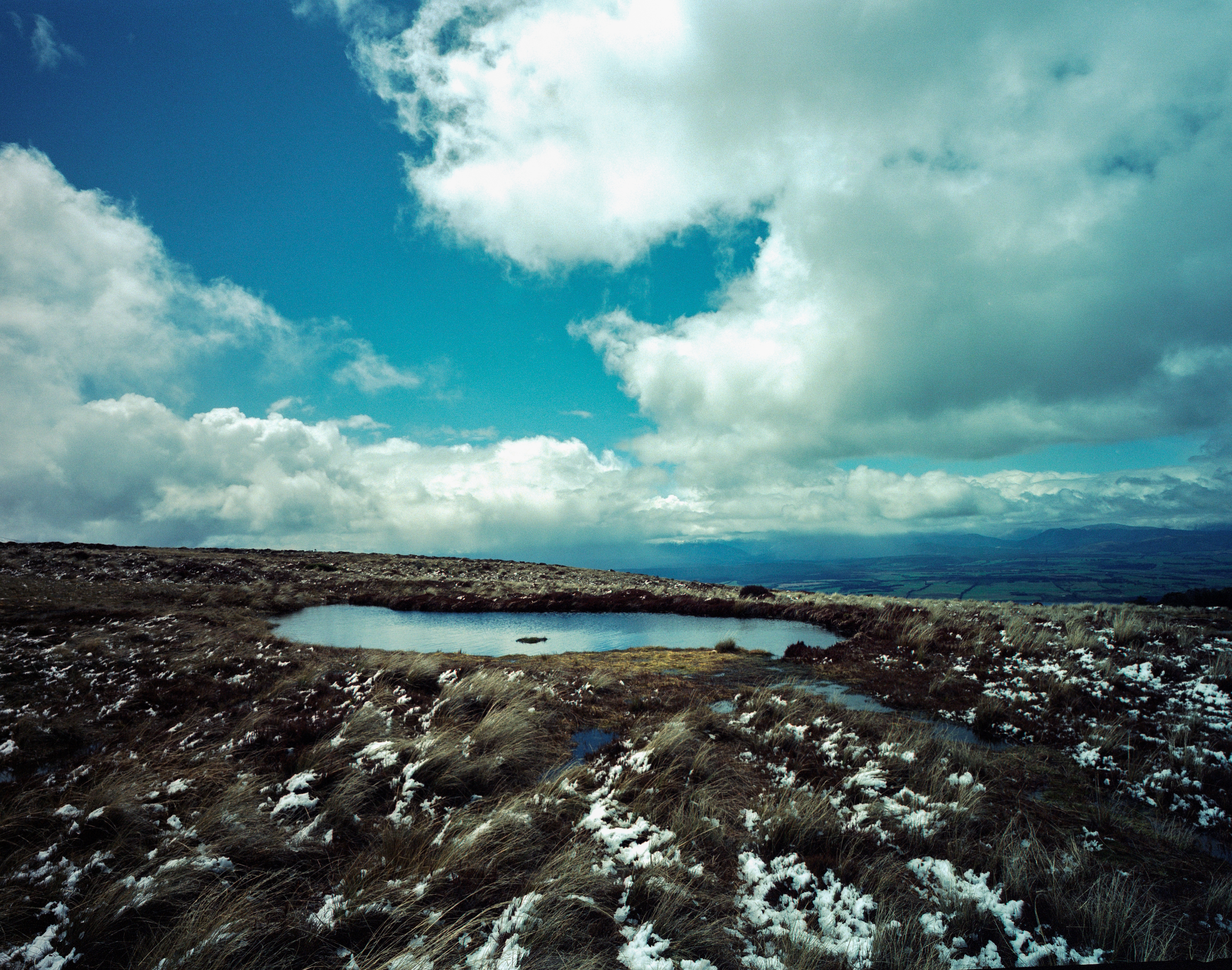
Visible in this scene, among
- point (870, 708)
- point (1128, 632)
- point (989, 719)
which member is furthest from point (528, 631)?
point (1128, 632)

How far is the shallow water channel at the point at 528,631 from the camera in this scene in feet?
76.8

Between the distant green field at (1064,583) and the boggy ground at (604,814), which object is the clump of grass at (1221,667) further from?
the distant green field at (1064,583)

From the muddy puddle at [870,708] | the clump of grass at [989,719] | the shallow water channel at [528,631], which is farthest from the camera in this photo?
the shallow water channel at [528,631]

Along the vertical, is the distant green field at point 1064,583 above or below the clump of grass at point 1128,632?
below

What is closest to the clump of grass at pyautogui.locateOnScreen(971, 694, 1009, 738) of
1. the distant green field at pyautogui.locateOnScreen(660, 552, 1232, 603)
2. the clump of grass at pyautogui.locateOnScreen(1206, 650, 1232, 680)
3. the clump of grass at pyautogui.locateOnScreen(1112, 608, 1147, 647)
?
the clump of grass at pyautogui.locateOnScreen(1206, 650, 1232, 680)

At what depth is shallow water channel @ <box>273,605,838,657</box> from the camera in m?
23.4

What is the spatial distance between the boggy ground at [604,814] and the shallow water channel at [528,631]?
777 cm

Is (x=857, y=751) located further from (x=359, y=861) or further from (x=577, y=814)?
(x=359, y=861)

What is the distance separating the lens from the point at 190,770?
745 centimetres

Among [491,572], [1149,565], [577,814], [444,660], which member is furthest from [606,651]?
[1149,565]

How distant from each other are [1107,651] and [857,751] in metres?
11.3

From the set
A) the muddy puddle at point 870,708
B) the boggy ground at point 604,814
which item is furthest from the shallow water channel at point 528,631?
the boggy ground at point 604,814

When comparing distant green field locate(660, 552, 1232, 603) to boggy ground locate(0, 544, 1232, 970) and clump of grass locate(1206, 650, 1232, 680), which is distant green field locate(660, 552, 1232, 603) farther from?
boggy ground locate(0, 544, 1232, 970)

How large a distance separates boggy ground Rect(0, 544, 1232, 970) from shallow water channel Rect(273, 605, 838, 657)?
777 cm
